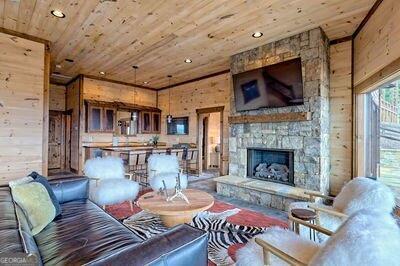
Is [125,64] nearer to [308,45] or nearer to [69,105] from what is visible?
[69,105]

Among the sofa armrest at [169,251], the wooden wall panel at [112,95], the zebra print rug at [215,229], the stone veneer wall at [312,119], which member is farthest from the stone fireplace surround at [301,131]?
the wooden wall panel at [112,95]

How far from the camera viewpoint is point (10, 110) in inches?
154

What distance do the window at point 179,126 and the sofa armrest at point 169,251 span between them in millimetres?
6548

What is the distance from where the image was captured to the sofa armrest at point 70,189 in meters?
2.73

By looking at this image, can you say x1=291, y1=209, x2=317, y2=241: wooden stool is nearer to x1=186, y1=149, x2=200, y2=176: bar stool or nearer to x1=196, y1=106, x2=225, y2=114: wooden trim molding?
x1=196, y1=106, x2=225, y2=114: wooden trim molding

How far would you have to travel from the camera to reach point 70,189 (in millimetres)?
2832

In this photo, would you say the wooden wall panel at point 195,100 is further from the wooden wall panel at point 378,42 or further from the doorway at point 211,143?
the wooden wall panel at point 378,42

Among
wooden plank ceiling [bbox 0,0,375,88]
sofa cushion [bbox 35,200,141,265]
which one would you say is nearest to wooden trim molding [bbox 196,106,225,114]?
wooden plank ceiling [bbox 0,0,375,88]

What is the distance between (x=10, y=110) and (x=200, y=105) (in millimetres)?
4785

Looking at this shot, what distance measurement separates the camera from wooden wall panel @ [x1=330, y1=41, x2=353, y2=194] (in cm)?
412

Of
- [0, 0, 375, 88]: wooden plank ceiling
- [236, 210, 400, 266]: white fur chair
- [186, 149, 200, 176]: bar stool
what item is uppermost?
[0, 0, 375, 88]: wooden plank ceiling

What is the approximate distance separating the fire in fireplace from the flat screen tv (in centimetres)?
96

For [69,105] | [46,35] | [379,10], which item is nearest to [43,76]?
[46,35]

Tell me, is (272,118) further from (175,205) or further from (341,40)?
(175,205)
